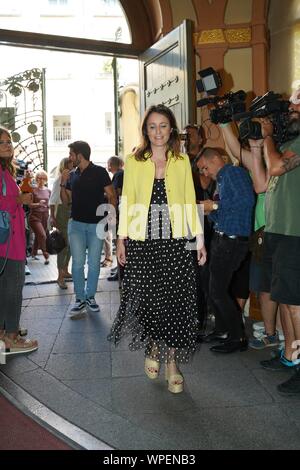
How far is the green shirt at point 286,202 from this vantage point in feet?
10.3

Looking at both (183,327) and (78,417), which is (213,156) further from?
(78,417)

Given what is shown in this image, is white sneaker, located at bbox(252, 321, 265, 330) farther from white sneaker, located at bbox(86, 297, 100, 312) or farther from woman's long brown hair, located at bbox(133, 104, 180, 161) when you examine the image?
woman's long brown hair, located at bbox(133, 104, 180, 161)

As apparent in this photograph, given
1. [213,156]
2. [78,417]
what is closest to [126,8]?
[213,156]

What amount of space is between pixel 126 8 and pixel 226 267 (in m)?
4.61

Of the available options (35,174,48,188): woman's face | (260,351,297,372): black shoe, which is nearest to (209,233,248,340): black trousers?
(260,351,297,372): black shoe

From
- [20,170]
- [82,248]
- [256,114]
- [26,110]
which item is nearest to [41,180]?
[26,110]

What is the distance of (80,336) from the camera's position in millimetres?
4445

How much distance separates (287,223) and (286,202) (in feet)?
0.44

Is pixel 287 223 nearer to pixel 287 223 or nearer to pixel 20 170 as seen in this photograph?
pixel 287 223

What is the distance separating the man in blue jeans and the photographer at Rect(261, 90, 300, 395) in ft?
7.64

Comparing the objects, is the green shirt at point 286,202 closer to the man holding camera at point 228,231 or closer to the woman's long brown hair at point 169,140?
the man holding camera at point 228,231

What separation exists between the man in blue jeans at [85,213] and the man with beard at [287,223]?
2.33m

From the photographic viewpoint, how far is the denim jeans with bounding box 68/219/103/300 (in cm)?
524

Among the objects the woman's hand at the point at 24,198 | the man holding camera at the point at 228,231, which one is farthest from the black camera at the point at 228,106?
the woman's hand at the point at 24,198
